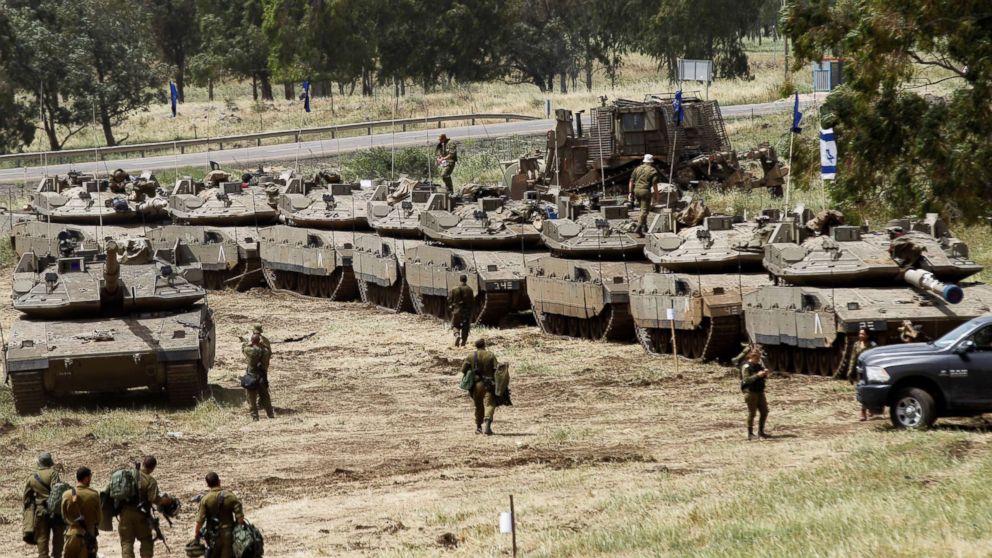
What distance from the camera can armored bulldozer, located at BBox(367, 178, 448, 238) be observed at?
103 ft

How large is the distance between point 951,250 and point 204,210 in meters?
18.5

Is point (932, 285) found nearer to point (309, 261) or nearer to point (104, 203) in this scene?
point (309, 261)

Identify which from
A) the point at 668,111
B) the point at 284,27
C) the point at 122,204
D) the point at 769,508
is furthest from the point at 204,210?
the point at 284,27

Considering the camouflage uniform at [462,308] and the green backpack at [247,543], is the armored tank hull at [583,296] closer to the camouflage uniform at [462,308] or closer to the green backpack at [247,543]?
the camouflage uniform at [462,308]

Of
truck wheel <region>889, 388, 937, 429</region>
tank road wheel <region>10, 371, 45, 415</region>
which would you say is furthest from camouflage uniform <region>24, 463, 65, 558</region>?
truck wheel <region>889, 388, 937, 429</region>

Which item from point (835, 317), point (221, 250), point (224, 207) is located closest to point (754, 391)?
point (835, 317)

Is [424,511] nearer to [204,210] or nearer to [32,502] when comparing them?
[32,502]

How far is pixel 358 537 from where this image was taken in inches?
550

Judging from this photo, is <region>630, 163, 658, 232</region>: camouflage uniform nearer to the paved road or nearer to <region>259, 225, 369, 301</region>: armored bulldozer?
<region>259, 225, 369, 301</region>: armored bulldozer

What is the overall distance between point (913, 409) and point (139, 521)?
821 cm

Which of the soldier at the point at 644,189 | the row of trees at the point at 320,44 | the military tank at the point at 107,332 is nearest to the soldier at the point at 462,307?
the soldier at the point at 644,189

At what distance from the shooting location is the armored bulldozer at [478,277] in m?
27.4

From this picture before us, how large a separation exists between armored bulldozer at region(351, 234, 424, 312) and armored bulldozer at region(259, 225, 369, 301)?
0.42 metres

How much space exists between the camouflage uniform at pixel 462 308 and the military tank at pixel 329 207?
25.8 feet
